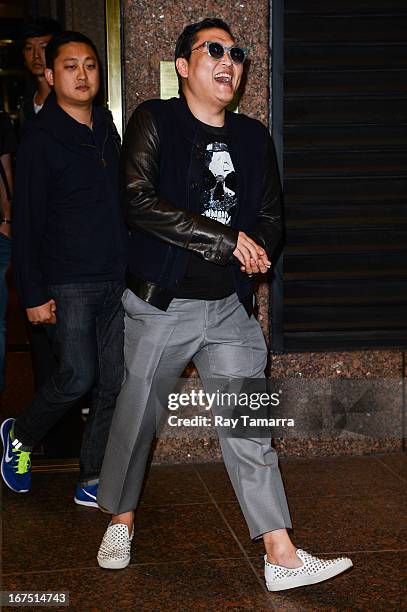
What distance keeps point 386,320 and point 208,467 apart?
1302 mm

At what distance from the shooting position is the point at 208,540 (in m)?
4.19

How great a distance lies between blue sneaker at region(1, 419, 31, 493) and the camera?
4.72 meters

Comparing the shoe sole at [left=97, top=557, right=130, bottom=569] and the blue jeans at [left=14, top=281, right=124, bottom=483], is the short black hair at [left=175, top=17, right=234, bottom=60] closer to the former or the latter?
the blue jeans at [left=14, top=281, right=124, bottom=483]

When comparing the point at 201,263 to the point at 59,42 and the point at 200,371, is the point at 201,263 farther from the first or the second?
the point at 59,42

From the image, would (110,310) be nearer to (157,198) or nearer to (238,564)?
(157,198)

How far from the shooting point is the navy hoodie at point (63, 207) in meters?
4.29

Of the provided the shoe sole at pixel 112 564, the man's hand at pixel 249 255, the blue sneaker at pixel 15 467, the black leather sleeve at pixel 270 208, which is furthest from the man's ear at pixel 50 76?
the shoe sole at pixel 112 564

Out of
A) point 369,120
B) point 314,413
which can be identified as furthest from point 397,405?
point 369,120

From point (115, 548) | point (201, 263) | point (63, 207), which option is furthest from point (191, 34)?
point (115, 548)

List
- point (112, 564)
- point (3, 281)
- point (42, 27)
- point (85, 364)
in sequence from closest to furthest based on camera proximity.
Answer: point (112, 564)
point (85, 364)
point (3, 281)
point (42, 27)

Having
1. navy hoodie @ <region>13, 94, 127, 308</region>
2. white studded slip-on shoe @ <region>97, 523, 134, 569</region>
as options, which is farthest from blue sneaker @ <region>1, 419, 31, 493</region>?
white studded slip-on shoe @ <region>97, 523, 134, 569</region>

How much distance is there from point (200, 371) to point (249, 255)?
580 millimetres

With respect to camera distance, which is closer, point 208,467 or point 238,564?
point 238,564

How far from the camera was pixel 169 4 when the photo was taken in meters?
5.05
